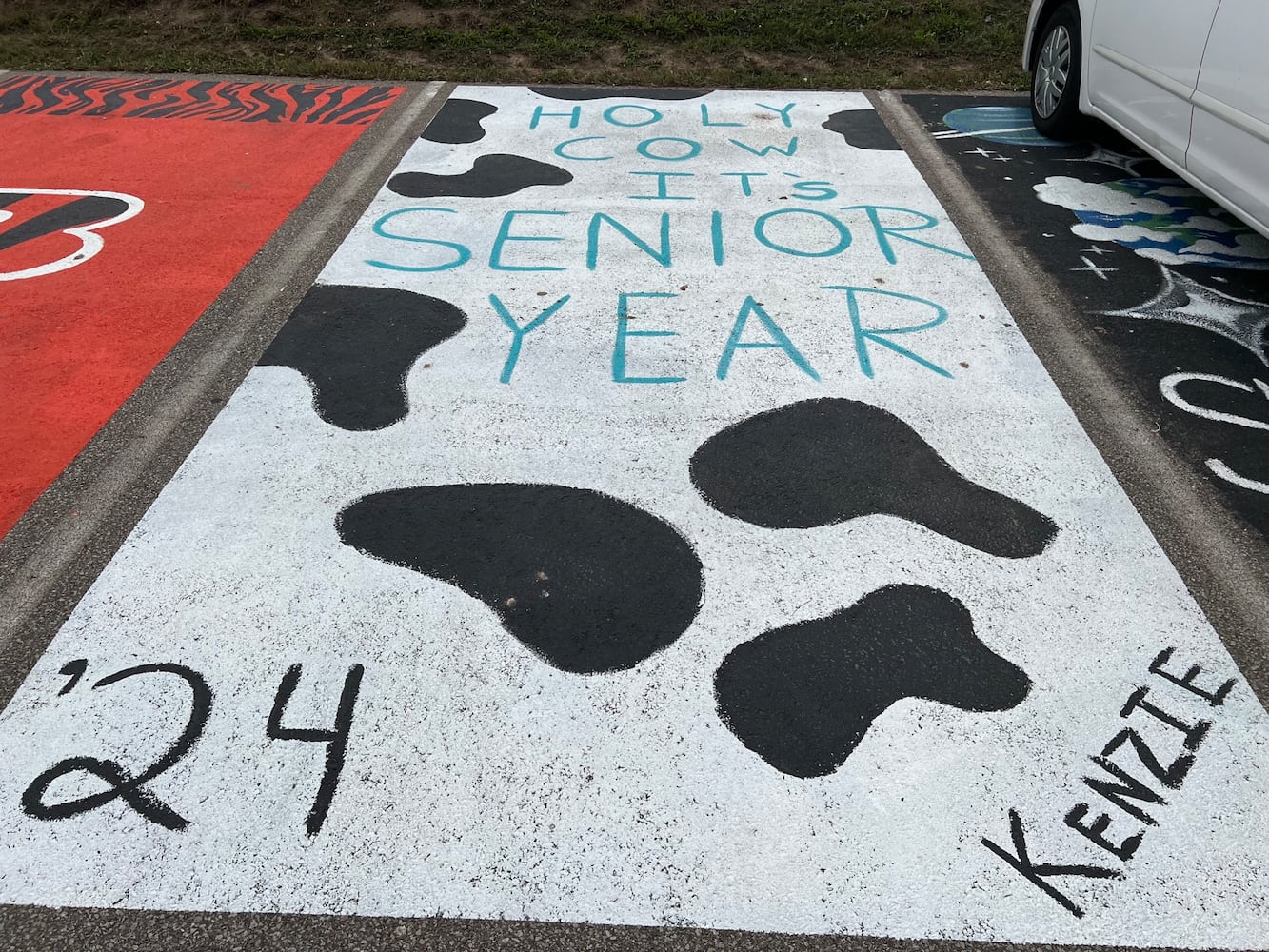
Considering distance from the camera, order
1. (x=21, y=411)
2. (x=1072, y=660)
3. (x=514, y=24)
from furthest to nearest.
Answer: (x=514, y=24)
(x=21, y=411)
(x=1072, y=660)

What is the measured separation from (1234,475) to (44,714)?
12.3 ft

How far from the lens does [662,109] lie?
726cm

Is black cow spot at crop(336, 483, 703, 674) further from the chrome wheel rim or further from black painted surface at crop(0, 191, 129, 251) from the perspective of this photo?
the chrome wheel rim

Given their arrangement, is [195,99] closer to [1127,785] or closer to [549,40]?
[549,40]

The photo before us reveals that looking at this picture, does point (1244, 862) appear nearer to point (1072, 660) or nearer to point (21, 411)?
point (1072, 660)

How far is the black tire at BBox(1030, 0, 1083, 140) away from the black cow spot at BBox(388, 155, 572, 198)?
334cm

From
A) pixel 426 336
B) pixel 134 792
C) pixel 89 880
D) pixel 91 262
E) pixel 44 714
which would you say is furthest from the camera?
pixel 91 262

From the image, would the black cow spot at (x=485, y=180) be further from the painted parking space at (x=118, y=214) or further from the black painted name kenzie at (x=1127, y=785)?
the black painted name kenzie at (x=1127, y=785)

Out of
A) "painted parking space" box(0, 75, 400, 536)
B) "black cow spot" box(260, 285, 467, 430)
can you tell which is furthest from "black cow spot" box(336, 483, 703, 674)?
"painted parking space" box(0, 75, 400, 536)

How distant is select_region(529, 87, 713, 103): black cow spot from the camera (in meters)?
7.59

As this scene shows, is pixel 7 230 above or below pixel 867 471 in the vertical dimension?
above

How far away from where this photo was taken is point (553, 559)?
293 cm

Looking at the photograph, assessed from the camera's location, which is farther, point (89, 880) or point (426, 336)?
point (426, 336)

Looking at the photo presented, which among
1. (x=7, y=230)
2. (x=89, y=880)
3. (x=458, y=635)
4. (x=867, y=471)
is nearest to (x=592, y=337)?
(x=867, y=471)
